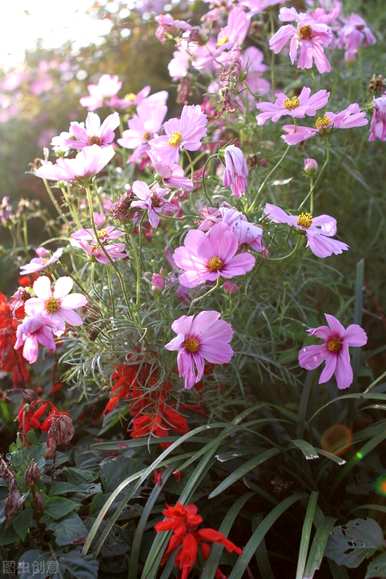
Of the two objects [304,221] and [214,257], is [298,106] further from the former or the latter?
[214,257]

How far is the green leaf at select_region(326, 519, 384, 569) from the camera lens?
1301 mm

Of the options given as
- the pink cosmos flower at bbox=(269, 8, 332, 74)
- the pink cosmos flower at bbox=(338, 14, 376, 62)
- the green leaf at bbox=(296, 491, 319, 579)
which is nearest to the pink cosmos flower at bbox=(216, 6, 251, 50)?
the pink cosmos flower at bbox=(269, 8, 332, 74)

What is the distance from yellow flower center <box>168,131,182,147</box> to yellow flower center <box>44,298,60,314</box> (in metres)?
0.39

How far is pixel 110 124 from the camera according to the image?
152cm

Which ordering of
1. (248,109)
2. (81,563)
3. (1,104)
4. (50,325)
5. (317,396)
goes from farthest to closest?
(1,104) < (248,109) < (317,396) < (50,325) < (81,563)

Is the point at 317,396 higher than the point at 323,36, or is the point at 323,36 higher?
the point at 323,36

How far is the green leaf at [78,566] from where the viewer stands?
1.23 metres

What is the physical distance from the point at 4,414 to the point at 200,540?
29.7 inches

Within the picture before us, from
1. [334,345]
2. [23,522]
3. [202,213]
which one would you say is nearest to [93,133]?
[202,213]

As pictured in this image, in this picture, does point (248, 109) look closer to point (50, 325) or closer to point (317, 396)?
point (317, 396)

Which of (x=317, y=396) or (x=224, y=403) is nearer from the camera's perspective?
(x=224, y=403)

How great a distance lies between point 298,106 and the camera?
1.46 m

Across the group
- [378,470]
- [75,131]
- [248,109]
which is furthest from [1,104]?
[378,470]

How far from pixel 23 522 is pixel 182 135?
799 millimetres
